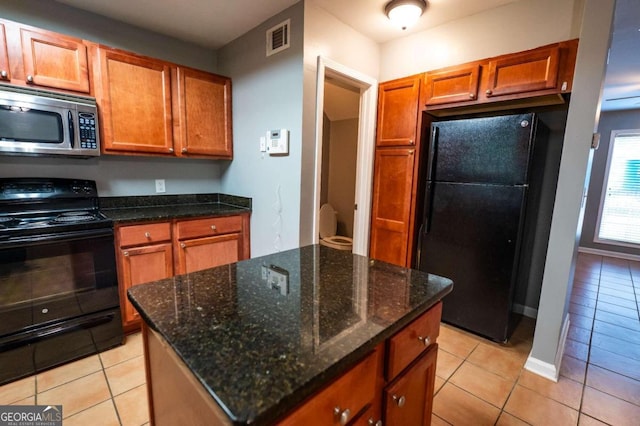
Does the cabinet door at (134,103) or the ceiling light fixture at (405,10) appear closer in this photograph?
the ceiling light fixture at (405,10)

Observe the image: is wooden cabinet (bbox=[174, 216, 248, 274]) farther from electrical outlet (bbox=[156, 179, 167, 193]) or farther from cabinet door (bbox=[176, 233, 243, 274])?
electrical outlet (bbox=[156, 179, 167, 193])

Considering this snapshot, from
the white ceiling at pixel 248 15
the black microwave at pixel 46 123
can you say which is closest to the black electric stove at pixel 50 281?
the black microwave at pixel 46 123

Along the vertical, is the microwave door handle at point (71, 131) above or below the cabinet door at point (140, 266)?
above

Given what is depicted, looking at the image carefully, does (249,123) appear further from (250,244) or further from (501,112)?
(501,112)

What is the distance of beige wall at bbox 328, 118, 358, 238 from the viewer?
13.3 feet

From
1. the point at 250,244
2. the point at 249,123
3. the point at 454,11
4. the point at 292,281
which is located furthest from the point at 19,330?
the point at 454,11

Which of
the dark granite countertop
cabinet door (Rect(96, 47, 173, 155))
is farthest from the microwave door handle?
the dark granite countertop

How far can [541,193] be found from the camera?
7.80 ft

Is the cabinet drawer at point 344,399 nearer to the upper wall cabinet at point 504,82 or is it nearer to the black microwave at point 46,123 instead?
the upper wall cabinet at point 504,82

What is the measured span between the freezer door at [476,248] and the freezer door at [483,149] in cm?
8

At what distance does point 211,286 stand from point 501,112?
2.60 meters

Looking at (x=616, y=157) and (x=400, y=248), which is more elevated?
(x=616, y=157)

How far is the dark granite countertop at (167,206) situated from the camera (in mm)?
2273

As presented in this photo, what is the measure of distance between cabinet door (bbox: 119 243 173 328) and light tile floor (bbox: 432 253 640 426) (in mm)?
2132
